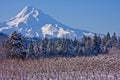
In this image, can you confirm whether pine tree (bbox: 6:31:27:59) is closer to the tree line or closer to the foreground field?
the tree line

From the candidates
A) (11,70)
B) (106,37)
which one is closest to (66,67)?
(11,70)

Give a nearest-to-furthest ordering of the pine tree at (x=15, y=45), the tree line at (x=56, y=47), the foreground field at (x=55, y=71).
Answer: the foreground field at (x=55, y=71)
the pine tree at (x=15, y=45)
the tree line at (x=56, y=47)

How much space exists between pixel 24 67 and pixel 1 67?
1259 millimetres

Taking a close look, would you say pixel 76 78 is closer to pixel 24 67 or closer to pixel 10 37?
pixel 24 67

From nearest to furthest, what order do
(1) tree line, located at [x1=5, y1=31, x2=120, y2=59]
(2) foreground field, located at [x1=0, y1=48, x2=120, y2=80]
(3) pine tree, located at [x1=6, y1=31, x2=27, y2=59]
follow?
(2) foreground field, located at [x1=0, y1=48, x2=120, y2=80], (3) pine tree, located at [x1=6, y1=31, x2=27, y2=59], (1) tree line, located at [x1=5, y1=31, x2=120, y2=59]

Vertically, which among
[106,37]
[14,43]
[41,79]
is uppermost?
[106,37]

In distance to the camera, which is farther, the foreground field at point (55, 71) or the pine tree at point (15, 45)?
the pine tree at point (15, 45)

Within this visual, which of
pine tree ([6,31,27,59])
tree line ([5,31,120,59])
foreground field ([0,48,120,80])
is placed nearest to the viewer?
foreground field ([0,48,120,80])

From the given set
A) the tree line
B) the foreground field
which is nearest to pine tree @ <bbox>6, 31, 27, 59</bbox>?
the tree line

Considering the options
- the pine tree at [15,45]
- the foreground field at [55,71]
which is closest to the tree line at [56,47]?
the pine tree at [15,45]

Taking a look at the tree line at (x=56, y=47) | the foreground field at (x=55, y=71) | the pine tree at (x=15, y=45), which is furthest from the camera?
the tree line at (x=56, y=47)

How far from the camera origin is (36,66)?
1964 centimetres

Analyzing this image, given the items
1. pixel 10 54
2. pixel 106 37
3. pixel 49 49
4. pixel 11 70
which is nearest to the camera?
pixel 11 70

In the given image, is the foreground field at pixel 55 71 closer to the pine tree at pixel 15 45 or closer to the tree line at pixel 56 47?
the tree line at pixel 56 47
